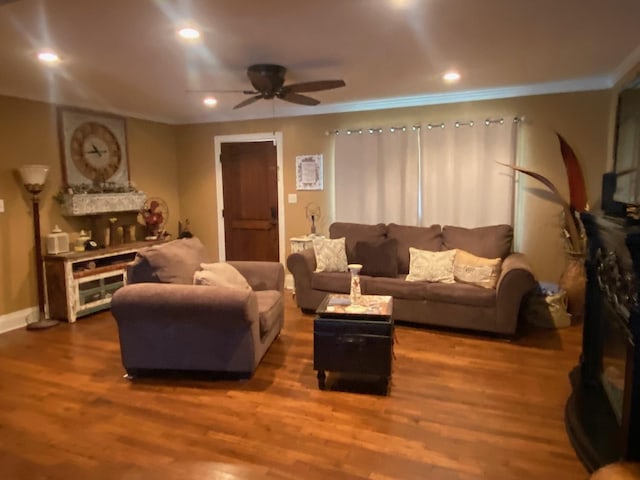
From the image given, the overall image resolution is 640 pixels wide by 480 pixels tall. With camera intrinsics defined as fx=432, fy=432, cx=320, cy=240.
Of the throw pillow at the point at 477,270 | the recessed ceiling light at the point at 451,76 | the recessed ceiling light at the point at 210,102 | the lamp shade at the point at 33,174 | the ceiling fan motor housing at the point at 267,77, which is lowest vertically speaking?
the throw pillow at the point at 477,270

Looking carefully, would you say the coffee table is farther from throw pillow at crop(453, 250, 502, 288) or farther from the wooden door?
the wooden door

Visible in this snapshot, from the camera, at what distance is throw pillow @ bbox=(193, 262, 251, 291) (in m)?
3.10

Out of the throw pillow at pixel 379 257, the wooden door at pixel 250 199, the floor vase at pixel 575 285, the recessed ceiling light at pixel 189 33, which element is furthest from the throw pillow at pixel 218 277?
the floor vase at pixel 575 285

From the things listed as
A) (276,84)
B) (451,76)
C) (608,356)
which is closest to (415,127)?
(451,76)

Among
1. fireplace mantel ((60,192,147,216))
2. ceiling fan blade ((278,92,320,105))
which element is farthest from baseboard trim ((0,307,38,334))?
ceiling fan blade ((278,92,320,105))

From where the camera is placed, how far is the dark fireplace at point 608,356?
5.98 ft

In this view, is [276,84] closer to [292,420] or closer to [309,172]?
[309,172]

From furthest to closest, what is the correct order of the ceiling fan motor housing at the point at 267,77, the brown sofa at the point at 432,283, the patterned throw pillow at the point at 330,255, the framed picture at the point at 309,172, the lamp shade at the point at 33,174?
→ 1. the framed picture at the point at 309,172
2. the patterned throw pillow at the point at 330,255
3. the lamp shade at the point at 33,174
4. the brown sofa at the point at 432,283
5. the ceiling fan motor housing at the point at 267,77

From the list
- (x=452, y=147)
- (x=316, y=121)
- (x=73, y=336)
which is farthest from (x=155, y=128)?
(x=452, y=147)

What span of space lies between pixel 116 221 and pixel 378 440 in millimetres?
4330

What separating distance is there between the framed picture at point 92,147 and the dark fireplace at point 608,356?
4.96 metres

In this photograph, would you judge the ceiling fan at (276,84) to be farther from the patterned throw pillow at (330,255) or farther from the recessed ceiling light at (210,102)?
the patterned throw pillow at (330,255)

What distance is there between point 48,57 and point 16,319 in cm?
266

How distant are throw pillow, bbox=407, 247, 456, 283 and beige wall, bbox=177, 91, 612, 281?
3.44ft
